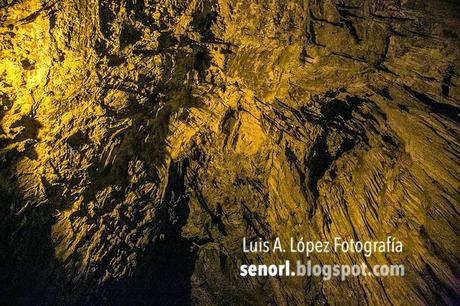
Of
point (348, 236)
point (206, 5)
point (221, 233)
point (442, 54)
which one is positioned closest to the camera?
point (442, 54)

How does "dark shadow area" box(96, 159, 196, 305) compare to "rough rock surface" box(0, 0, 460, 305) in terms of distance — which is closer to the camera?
"rough rock surface" box(0, 0, 460, 305)

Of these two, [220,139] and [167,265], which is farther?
[167,265]

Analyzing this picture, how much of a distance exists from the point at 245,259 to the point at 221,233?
43 cm

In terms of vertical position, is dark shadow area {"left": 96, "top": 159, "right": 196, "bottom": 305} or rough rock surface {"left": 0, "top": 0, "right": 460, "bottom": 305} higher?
rough rock surface {"left": 0, "top": 0, "right": 460, "bottom": 305}

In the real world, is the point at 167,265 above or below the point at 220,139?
below

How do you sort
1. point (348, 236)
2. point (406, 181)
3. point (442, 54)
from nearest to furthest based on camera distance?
point (442, 54)
point (406, 181)
point (348, 236)

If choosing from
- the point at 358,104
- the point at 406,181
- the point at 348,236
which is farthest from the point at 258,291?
the point at 358,104

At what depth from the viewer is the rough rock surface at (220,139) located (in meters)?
2.47

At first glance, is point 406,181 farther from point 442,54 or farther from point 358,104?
point 442,54

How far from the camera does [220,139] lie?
3594mm

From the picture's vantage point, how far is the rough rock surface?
2.47 metres

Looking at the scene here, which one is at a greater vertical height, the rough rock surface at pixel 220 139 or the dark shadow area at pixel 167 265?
the rough rock surface at pixel 220 139

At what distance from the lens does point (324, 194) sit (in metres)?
3.54

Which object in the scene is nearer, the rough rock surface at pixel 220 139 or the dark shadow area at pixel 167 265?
the rough rock surface at pixel 220 139
